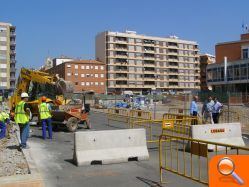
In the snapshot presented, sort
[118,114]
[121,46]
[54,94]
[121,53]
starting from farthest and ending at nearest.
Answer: [121,46]
[121,53]
[118,114]
[54,94]

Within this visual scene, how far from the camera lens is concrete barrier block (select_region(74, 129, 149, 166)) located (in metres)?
11.3

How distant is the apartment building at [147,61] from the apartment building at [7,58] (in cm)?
2645

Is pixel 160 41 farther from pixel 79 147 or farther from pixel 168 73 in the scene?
pixel 79 147

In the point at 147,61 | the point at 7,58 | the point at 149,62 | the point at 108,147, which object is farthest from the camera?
the point at 149,62

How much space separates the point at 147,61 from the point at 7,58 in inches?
1721

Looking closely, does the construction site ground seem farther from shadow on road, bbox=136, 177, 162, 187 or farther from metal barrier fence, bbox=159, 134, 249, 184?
metal barrier fence, bbox=159, 134, 249, 184

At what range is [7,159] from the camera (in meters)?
12.1

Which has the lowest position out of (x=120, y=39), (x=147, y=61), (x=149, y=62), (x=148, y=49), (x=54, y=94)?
(x=54, y=94)

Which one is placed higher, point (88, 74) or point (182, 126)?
point (88, 74)

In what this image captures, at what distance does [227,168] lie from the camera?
5375mm

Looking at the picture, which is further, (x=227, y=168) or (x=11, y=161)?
(x=11, y=161)

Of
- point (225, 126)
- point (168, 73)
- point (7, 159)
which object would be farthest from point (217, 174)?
point (168, 73)

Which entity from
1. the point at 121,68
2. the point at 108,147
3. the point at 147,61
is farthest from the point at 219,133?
the point at 147,61

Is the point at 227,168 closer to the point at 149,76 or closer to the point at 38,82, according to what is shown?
the point at 38,82
